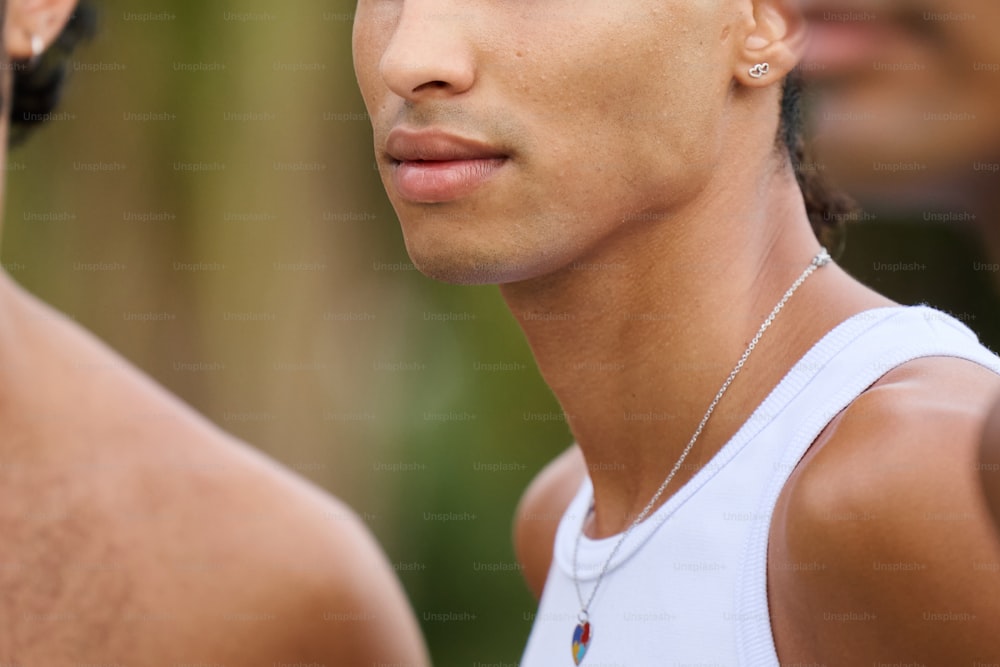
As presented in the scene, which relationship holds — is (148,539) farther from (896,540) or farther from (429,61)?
(896,540)

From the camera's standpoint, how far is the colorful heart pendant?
2.04 metres

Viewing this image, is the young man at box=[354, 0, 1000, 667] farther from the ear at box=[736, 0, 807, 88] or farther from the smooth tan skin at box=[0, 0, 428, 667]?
the smooth tan skin at box=[0, 0, 428, 667]

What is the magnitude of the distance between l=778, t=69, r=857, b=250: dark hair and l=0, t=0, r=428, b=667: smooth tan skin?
1.22 m

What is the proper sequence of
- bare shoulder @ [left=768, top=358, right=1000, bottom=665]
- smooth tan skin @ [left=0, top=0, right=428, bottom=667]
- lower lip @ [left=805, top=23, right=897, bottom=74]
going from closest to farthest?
lower lip @ [left=805, top=23, right=897, bottom=74]
bare shoulder @ [left=768, top=358, right=1000, bottom=665]
smooth tan skin @ [left=0, top=0, right=428, bottom=667]

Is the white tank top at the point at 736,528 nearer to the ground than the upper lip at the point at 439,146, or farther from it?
nearer to the ground

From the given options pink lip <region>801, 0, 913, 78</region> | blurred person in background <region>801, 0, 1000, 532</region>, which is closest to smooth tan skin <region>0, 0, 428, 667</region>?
pink lip <region>801, 0, 913, 78</region>

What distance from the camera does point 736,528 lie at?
1.75 metres

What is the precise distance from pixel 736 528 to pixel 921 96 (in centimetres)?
105

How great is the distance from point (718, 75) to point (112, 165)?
16.5ft

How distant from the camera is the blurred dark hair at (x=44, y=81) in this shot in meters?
3.50

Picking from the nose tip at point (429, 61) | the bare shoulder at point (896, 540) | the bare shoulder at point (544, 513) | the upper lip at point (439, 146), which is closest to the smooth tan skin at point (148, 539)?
the bare shoulder at point (544, 513)

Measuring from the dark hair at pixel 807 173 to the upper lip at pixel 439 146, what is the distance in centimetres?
55

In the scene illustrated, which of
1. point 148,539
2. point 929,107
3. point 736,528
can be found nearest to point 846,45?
point 929,107

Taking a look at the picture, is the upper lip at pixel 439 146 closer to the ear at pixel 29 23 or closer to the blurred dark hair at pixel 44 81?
the ear at pixel 29 23
